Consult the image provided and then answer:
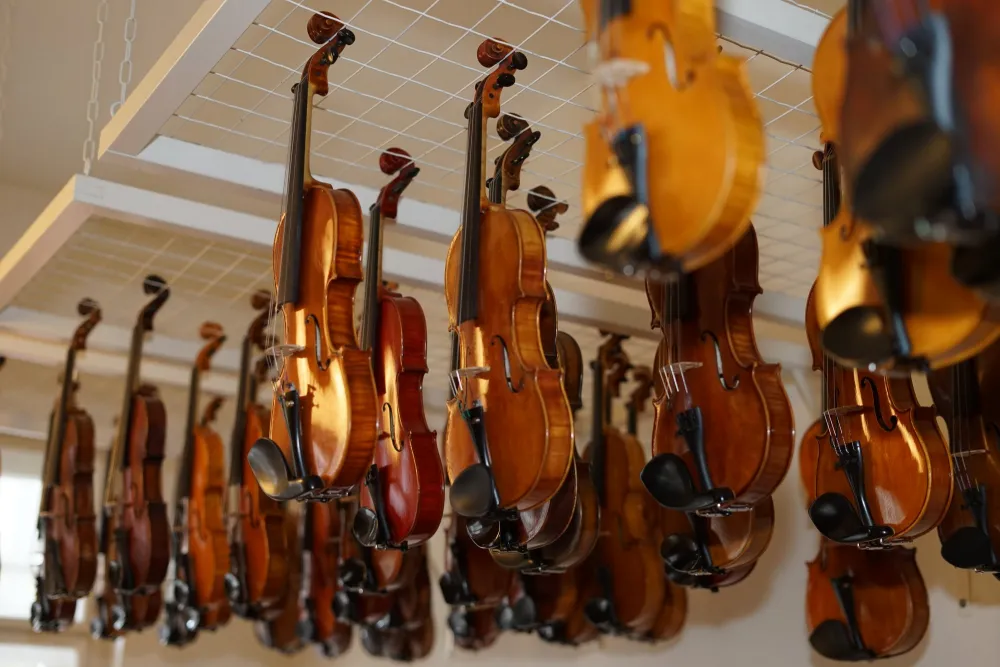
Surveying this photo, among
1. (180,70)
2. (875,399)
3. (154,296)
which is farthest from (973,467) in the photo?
(154,296)

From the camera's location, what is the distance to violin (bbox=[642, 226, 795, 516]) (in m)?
2.74

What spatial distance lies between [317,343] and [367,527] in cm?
51

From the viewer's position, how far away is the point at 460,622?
4.87 metres

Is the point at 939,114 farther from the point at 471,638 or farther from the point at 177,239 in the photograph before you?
the point at 177,239

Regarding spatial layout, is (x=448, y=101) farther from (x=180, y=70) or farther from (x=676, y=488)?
(x=676, y=488)

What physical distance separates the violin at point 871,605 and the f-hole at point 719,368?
116 centimetres

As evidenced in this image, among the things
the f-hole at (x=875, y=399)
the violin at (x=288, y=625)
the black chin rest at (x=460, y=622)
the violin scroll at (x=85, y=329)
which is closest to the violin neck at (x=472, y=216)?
the f-hole at (x=875, y=399)

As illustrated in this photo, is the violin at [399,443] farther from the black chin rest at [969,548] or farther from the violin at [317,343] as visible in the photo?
the black chin rest at [969,548]

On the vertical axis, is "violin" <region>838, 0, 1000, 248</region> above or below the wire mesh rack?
below

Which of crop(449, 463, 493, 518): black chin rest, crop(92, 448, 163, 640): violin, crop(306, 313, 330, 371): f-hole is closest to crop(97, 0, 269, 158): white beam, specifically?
crop(306, 313, 330, 371): f-hole

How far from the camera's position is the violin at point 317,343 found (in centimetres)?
273

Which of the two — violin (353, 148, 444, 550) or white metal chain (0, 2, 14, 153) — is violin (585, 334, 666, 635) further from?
white metal chain (0, 2, 14, 153)

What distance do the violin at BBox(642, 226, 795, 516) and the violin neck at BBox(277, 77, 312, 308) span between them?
949mm

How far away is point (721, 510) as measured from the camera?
2.79m
